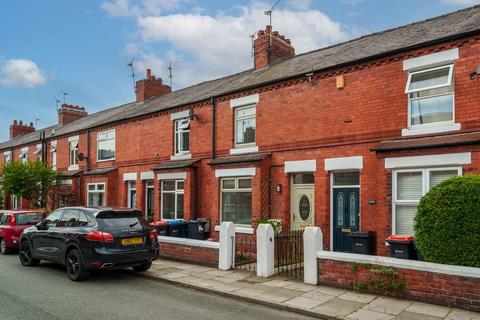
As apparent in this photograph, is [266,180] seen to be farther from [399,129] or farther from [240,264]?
[399,129]

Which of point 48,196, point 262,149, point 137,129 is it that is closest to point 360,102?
point 262,149

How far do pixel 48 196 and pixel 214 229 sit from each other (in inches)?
526

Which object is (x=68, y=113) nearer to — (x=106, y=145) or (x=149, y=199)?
(x=106, y=145)

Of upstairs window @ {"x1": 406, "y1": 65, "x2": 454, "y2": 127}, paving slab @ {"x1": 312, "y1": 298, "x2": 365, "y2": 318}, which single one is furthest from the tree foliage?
paving slab @ {"x1": 312, "y1": 298, "x2": 365, "y2": 318}

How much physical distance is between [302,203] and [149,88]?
46.1 ft

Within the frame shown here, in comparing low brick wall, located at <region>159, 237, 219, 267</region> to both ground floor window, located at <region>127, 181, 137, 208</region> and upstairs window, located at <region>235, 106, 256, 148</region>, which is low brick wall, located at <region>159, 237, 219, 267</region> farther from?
ground floor window, located at <region>127, 181, 137, 208</region>

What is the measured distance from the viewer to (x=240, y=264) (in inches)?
422

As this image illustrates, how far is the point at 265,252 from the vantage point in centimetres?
944

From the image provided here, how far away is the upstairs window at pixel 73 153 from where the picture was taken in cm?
2319

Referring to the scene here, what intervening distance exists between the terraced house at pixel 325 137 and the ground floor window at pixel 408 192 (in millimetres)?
24

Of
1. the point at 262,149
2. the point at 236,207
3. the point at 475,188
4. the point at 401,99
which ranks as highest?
the point at 401,99

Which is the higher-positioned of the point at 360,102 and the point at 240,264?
the point at 360,102

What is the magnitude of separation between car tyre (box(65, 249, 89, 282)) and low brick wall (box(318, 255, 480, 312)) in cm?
499

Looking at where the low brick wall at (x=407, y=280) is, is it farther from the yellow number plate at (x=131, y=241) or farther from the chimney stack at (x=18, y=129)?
the chimney stack at (x=18, y=129)
